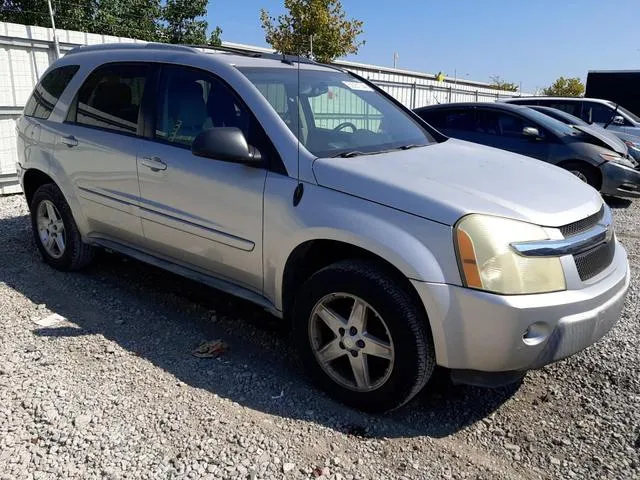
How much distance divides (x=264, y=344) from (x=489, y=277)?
1747 millimetres

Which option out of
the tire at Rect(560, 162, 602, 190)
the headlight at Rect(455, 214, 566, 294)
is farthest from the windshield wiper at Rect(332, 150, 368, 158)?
the tire at Rect(560, 162, 602, 190)

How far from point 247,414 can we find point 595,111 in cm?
1221

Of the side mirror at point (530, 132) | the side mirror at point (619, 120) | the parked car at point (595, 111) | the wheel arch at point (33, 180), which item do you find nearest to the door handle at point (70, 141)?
the wheel arch at point (33, 180)

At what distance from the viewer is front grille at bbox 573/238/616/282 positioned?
2631mm

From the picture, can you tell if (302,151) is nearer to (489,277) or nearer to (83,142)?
(489,277)

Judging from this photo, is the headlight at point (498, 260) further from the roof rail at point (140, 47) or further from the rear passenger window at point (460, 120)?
the rear passenger window at point (460, 120)

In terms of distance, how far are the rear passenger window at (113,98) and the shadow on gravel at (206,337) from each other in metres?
1.30

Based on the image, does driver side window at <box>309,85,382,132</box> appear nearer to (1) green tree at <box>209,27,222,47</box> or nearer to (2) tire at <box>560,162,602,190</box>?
(2) tire at <box>560,162,602,190</box>

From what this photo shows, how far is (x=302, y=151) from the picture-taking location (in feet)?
9.96

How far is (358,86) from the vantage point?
13.5 ft

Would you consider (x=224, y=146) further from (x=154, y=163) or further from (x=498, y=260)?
(x=498, y=260)

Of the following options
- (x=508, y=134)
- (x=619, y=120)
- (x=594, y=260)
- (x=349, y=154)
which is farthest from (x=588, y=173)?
(x=349, y=154)

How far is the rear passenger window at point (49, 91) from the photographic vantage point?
4.54 m

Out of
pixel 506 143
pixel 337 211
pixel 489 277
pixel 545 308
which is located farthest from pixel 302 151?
pixel 506 143
